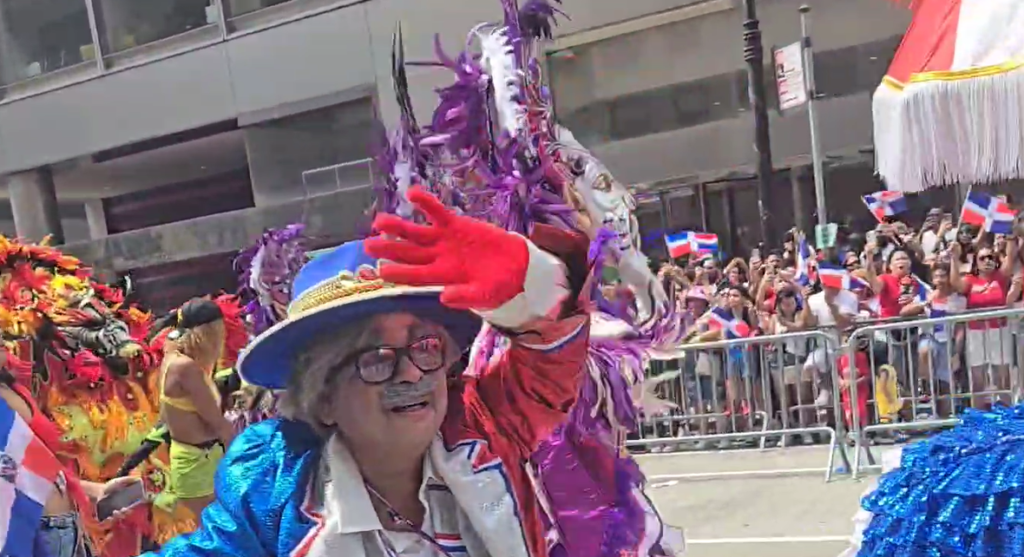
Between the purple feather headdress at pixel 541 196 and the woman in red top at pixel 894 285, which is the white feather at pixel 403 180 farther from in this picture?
the woman in red top at pixel 894 285

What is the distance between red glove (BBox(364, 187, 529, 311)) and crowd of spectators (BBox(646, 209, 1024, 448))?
474 cm

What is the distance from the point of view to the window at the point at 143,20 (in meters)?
20.1

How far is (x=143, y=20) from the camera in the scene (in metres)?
21.1

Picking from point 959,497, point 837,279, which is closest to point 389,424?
point 959,497

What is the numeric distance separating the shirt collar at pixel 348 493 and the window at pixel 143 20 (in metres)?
19.4

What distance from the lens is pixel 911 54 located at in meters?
2.49

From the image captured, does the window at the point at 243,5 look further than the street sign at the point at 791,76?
Yes

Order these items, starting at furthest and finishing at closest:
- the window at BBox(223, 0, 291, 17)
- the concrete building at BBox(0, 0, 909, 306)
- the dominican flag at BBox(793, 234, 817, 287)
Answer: the window at BBox(223, 0, 291, 17), the concrete building at BBox(0, 0, 909, 306), the dominican flag at BBox(793, 234, 817, 287)

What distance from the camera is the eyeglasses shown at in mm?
1825

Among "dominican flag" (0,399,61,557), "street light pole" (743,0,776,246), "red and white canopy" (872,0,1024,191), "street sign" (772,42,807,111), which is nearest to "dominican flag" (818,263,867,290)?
"street sign" (772,42,807,111)

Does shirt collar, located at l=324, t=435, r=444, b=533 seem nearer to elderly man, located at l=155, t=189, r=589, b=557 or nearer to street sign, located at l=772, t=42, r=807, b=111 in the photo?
elderly man, located at l=155, t=189, r=589, b=557

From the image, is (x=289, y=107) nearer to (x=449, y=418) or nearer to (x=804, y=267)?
(x=804, y=267)

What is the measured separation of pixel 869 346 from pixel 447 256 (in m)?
6.09

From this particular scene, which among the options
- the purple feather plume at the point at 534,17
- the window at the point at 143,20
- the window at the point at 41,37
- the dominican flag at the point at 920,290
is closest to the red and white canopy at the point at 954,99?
the purple feather plume at the point at 534,17
